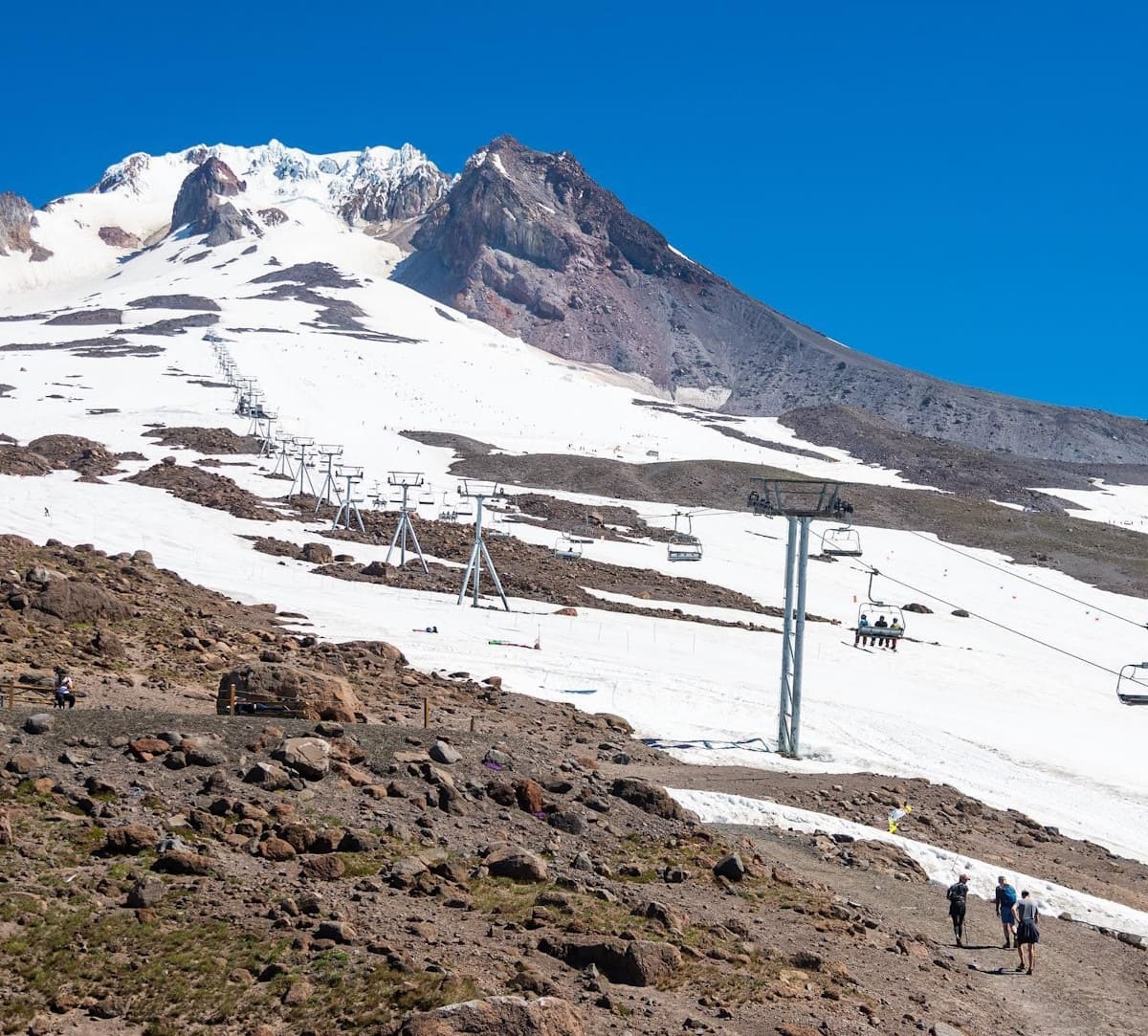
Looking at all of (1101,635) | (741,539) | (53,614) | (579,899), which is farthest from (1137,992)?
(741,539)

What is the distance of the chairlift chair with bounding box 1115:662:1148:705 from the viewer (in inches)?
1609

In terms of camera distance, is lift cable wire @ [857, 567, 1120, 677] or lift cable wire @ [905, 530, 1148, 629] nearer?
lift cable wire @ [857, 567, 1120, 677]

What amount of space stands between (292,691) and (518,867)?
32.0ft

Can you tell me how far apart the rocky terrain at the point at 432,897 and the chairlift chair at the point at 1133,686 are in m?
17.0

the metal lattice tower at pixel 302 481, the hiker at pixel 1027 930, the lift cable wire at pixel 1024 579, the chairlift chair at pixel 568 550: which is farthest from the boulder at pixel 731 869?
the metal lattice tower at pixel 302 481

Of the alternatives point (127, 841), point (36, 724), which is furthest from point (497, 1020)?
point (36, 724)

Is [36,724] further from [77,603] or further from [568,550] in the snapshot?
[568,550]

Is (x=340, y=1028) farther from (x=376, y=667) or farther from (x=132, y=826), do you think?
(x=376, y=667)

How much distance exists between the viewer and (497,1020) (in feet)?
35.3

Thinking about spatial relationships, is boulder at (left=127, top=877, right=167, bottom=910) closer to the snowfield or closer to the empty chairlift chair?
the snowfield

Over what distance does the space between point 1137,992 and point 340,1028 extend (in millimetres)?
13564

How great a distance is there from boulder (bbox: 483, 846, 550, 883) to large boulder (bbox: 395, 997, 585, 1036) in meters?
4.72

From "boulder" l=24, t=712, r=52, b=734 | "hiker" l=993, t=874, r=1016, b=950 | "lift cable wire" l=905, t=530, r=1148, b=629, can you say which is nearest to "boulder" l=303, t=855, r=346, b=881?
"boulder" l=24, t=712, r=52, b=734

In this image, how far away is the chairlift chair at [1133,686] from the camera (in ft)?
134
